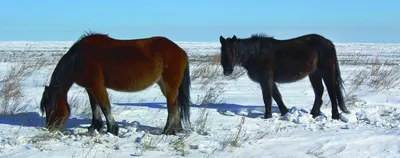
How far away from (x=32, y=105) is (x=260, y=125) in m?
3.99

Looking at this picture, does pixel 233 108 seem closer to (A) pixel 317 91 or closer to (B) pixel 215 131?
(A) pixel 317 91

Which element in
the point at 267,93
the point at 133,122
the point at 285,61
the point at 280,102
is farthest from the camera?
the point at 285,61

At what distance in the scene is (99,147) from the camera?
5754mm

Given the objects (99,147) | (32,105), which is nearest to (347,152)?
(99,147)

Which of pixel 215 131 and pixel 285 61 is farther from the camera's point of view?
pixel 285 61

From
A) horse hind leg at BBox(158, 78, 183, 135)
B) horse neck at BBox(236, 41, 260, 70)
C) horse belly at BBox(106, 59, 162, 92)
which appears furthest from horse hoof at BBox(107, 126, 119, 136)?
horse neck at BBox(236, 41, 260, 70)

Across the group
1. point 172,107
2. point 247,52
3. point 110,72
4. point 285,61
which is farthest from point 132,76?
point 285,61

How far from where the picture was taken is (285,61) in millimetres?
8930

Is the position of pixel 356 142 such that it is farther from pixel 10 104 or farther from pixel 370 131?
pixel 10 104

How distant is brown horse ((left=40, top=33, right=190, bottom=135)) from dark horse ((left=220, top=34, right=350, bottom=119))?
216cm

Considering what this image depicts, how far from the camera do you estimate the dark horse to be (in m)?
8.79

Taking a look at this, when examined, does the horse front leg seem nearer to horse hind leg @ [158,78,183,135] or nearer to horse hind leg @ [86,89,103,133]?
horse hind leg @ [158,78,183,135]

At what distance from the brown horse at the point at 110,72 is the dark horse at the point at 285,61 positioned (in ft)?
7.08

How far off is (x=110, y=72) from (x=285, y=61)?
11.6ft
